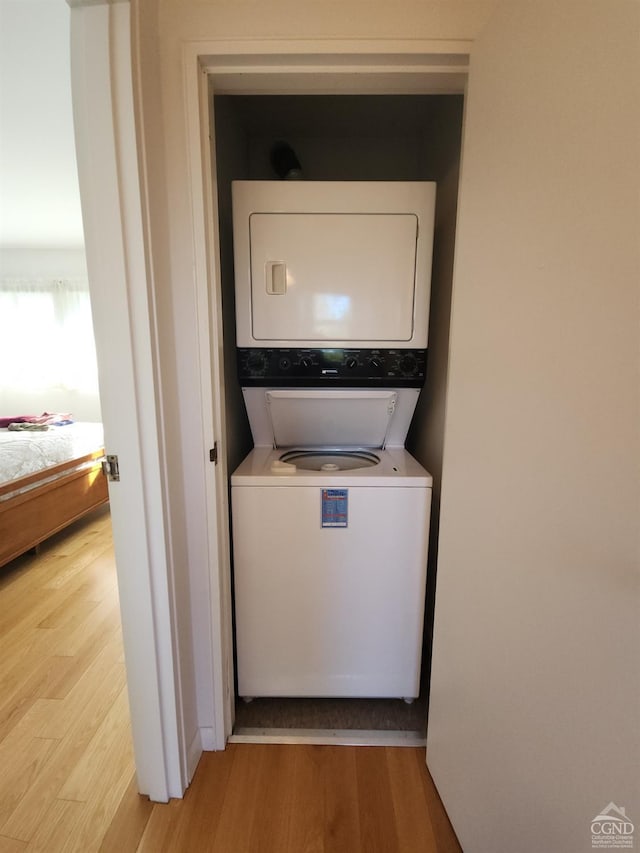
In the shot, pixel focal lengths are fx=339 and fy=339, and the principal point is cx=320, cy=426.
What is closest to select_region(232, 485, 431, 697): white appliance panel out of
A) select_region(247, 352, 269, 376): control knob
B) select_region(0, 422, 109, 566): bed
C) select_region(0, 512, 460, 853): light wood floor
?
select_region(0, 512, 460, 853): light wood floor

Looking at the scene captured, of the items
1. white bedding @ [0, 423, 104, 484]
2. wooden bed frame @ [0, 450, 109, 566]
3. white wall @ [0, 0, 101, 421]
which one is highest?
white wall @ [0, 0, 101, 421]

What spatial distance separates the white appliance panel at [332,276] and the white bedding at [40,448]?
6.95 ft

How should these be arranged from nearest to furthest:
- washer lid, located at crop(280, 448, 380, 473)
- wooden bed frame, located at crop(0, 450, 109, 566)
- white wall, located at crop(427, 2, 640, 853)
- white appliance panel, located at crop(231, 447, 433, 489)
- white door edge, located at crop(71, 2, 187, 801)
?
1. white wall, located at crop(427, 2, 640, 853)
2. white door edge, located at crop(71, 2, 187, 801)
3. white appliance panel, located at crop(231, 447, 433, 489)
4. washer lid, located at crop(280, 448, 380, 473)
5. wooden bed frame, located at crop(0, 450, 109, 566)

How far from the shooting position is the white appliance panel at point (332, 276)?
119 cm

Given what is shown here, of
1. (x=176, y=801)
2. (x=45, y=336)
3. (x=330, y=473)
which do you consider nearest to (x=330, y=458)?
(x=330, y=473)

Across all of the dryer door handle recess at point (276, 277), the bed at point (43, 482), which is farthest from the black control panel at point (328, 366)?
the bed at point (43, 482)

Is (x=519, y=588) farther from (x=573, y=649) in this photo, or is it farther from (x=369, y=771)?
(x=369, y=771)

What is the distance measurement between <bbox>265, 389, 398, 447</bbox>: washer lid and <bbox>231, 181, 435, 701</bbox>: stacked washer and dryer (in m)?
0.02

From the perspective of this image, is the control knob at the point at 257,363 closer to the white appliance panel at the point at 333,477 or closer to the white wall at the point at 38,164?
the white appliance panel at the point at 333,477

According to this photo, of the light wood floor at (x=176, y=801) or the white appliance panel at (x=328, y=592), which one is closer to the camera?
the light wood floor at (x=176, y=801)

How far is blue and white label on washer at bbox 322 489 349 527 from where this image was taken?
45.9 inches

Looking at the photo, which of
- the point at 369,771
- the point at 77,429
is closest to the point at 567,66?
the point at 369,771

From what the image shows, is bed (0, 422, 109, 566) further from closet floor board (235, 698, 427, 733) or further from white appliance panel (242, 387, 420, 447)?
closet floor board (235, 698, 427, 733)

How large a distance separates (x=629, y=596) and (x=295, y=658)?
1144 millimetres
